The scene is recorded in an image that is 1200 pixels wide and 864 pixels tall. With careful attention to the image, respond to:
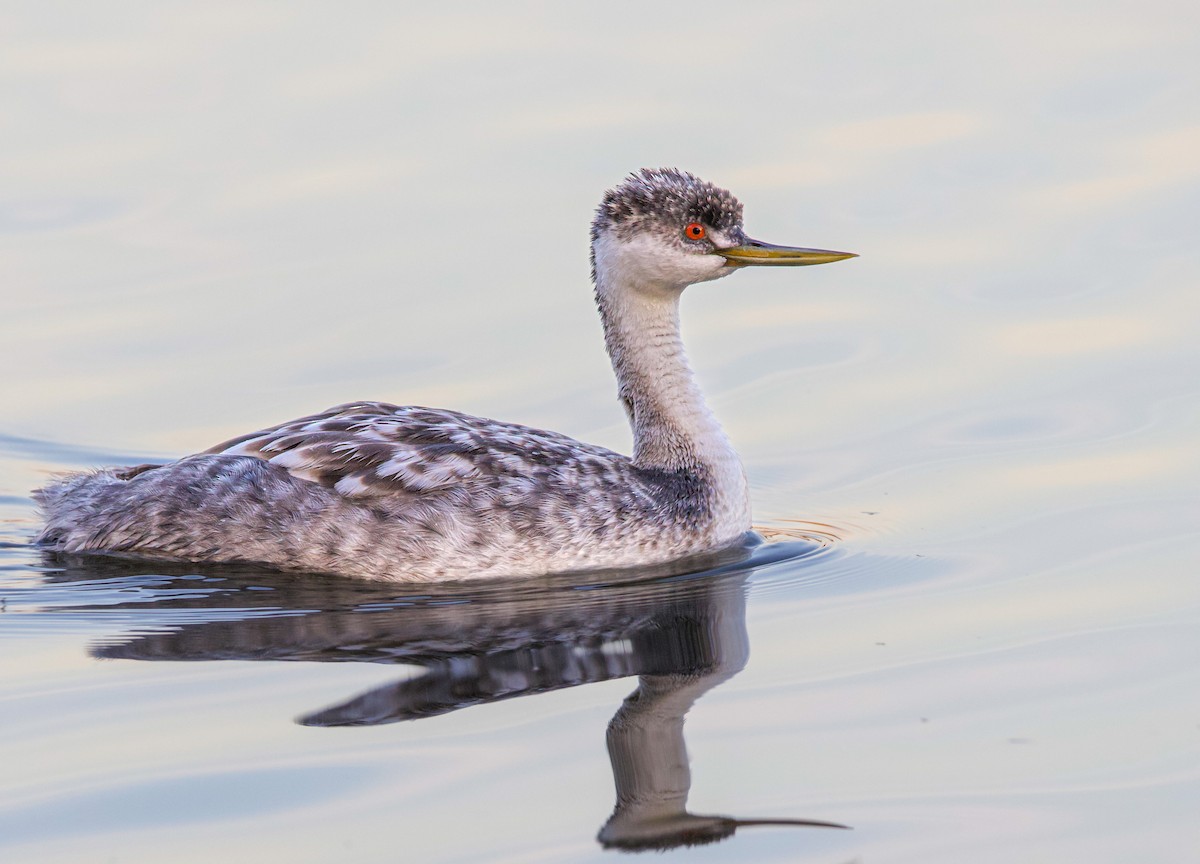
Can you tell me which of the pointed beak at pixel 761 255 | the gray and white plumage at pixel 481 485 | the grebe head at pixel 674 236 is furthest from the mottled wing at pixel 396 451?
the pointed beak at pixel 761 255

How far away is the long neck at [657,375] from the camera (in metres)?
11.8

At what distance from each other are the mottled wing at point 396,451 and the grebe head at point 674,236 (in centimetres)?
125

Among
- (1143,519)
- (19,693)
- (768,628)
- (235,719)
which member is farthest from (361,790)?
(1143,519)

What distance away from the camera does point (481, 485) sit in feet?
35.9

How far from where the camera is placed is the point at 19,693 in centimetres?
873

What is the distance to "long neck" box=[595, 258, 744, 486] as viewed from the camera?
11.8 meters

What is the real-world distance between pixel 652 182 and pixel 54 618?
433 centimetres

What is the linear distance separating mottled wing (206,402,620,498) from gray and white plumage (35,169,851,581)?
0.01 m

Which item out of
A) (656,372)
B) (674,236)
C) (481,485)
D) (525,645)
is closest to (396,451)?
(481,485)

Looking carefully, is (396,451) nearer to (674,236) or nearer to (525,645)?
(525,645)

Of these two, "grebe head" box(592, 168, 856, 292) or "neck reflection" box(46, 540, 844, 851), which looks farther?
"grebe head" box(592, 168, 856, 292)

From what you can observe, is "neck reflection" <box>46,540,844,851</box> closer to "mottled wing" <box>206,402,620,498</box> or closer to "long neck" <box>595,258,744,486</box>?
"mottled wing" <box>206,402,620,498</box>

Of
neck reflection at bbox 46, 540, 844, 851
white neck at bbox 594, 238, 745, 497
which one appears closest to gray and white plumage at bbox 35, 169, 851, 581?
white neck at bbox 594, 238, 745, 497

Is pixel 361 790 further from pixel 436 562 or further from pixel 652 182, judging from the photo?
pixel 652 182
